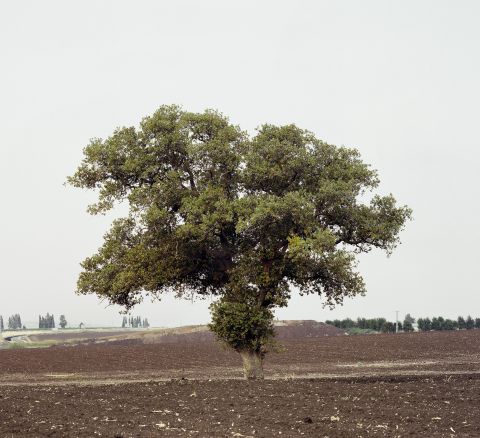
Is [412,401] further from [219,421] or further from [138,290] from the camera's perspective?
[138,290]

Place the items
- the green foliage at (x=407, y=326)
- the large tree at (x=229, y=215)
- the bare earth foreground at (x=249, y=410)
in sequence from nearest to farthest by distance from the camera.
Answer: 1. the bare earth foreground at (x=249, y=410)
2. the large tree at (x=229, y=215)
3. the green foliage at (x=407, y=326)

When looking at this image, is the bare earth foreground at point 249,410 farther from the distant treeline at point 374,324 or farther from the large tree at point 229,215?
the distant treeline at point 374,324

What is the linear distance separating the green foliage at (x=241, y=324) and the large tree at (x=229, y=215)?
65 mm

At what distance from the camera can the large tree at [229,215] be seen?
125 ft

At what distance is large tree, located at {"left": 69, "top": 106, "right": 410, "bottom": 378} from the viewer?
38000 millimetres

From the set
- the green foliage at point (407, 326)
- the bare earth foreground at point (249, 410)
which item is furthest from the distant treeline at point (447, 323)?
the bare earth foreground at point (249, 410)

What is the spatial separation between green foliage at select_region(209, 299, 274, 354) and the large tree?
0.21ft

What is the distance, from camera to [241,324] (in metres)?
38.1

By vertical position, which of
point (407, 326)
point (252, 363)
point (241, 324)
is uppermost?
point (241, 324)

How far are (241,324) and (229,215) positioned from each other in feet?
19.0

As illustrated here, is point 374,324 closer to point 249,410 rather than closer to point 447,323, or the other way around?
point 447,323

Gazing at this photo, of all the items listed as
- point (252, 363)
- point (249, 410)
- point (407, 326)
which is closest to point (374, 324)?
point (407, 326)

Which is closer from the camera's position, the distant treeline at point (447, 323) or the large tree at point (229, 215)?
the large tree at point (229, 215)

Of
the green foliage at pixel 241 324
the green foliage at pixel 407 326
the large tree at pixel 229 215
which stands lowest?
the green foliage at pixel 407 326
